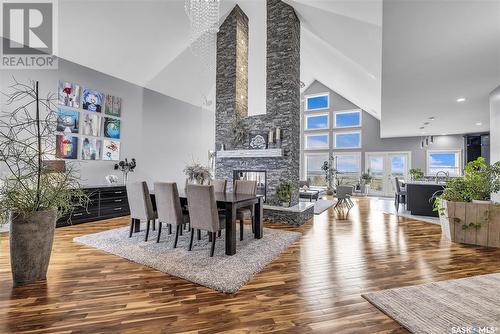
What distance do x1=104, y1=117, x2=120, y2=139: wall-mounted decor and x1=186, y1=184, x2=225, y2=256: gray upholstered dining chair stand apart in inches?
155

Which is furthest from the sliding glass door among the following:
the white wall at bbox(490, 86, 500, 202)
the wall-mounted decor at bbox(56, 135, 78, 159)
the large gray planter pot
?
the large gray planter pot

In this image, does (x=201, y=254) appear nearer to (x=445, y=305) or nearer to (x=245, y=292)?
(x=245, y=292)

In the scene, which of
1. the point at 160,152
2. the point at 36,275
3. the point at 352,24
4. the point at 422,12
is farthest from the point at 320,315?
the point at 160,152

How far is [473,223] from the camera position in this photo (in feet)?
12.0

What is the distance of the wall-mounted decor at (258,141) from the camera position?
5611 millimetres

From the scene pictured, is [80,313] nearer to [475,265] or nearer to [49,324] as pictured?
[49,324]

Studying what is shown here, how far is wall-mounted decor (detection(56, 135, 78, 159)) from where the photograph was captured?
4.74m

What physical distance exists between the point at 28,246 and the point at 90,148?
11.5 ft

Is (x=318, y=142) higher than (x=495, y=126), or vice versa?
(x=318, y=142)

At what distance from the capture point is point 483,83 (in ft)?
13.8

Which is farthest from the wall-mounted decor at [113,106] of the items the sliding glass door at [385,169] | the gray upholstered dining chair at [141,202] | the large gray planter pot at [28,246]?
the sliding glass door at [385,169]

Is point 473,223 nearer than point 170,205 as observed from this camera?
No

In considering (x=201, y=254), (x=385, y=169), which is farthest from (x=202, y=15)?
(x=385, y=169)

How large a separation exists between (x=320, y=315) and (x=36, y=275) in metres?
2.82
